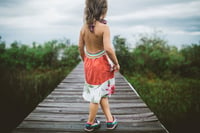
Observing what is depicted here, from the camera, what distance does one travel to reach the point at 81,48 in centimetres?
199

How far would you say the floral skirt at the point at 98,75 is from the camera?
1838mm

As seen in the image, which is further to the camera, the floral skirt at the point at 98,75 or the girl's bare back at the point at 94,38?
the floral skirt at the point at 98,75

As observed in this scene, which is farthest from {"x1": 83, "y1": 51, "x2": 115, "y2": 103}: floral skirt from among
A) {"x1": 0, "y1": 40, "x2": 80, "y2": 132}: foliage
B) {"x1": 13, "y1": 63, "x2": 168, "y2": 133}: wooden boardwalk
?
{"x1": 0, "y1": 40, "x2": 80, "y2": 132}: foliage

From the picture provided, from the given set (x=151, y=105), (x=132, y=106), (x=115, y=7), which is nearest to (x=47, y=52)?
(x=151, y=105)

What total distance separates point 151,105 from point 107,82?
132 inches

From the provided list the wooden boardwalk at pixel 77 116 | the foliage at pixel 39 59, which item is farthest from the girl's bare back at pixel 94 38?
the foliage at pixel 39 59

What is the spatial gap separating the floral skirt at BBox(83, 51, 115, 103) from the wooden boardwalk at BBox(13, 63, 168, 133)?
18.7 inches

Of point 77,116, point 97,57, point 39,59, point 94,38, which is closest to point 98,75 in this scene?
point 97,57

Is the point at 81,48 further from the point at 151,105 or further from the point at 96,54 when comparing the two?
the point at 151,105

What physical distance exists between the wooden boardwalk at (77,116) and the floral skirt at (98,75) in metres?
0.48

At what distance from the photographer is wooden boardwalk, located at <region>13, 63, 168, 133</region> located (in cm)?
203

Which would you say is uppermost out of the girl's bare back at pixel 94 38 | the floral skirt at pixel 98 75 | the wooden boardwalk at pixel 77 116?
the girl's bare back at pixel 94 38

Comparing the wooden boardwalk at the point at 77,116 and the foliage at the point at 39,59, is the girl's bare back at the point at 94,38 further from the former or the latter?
the foliage at the point at 39,59

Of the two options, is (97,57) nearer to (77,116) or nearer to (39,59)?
(77,116)
